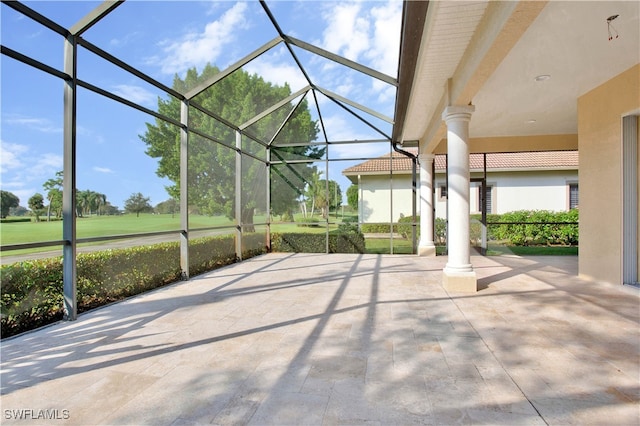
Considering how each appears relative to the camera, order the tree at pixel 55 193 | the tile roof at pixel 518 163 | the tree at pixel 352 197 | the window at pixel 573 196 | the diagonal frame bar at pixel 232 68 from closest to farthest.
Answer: the tree at pixel 55 193 → the diagonal frame bar at pixel 232 68 → the tree at pixel 352 197 → the tile roof at pixel 518 163 → the window at pixel 573 196

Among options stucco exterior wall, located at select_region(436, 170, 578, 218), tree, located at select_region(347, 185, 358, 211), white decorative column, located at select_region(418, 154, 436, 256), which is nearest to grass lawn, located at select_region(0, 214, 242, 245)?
tree, located at select_region(347, 185, 358, 211)

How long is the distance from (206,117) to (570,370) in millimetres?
5987

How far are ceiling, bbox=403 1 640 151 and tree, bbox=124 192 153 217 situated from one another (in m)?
4.04

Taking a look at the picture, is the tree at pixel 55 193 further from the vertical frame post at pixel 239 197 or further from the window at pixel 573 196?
A: the window at pixel 573 196

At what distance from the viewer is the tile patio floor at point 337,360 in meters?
1.72

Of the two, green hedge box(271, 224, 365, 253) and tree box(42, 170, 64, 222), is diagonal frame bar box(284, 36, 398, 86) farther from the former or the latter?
green hedge box(271, 224, 365, 253)

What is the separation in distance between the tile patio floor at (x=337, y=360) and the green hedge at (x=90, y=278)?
0.23m

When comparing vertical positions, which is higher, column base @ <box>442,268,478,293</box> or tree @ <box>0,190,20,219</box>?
tree @ <box>0,190,20,219</box>

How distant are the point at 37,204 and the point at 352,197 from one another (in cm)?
723

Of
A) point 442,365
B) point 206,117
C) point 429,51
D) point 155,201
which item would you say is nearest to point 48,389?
point 442,365

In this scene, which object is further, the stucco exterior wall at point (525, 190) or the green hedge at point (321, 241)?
the stucco exterior wall at point (525, 190)

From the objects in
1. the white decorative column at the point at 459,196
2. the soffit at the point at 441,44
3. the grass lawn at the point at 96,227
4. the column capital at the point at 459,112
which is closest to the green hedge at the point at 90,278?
the grass lawn at the point at 96,227

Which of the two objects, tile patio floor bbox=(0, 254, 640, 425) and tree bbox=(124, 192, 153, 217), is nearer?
tile patio floor bbox=(0, 254, 640, 425)

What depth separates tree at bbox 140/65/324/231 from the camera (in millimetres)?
4941
